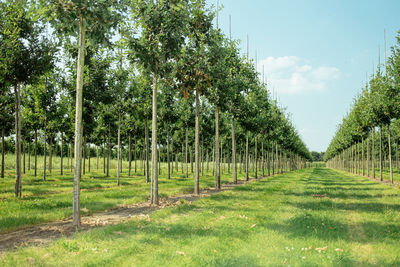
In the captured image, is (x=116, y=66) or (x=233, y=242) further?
(x=116, y=66)

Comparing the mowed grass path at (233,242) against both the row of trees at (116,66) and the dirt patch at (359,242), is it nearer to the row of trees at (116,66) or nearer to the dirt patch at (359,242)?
the dirt patch at (359,242)

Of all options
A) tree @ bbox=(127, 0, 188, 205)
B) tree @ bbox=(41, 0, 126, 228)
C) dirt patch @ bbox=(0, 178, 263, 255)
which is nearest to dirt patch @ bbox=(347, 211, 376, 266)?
dirt patch @ bbox=(0, 178, 263, 255)

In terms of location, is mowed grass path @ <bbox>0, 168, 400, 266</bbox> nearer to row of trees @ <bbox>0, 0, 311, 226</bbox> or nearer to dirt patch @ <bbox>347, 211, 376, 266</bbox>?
dirt patch @ <bbox>347, 211, 376, 266</bbox>

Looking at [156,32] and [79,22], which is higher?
[156,32]

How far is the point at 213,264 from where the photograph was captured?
6332 mm

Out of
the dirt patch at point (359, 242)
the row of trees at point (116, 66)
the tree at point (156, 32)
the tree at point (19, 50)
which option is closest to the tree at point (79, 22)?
the row of trees at point (116, 66)

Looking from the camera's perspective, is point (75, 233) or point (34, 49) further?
point (34, 49)

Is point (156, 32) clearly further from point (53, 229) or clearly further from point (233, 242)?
point (233, 242)

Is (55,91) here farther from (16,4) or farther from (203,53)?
(203,53)

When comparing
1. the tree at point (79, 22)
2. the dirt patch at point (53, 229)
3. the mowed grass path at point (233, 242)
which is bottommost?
the dirt patch at point (53, 229)

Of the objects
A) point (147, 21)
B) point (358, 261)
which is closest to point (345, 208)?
point (358, 261)

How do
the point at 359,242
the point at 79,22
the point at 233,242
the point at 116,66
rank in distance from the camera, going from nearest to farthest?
the point at 233,242, the point at 359,242, the point at 79,22, the point at 116,66

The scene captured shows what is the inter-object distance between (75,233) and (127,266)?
377cm

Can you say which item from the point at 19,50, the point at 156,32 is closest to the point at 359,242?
the point at 156,32
